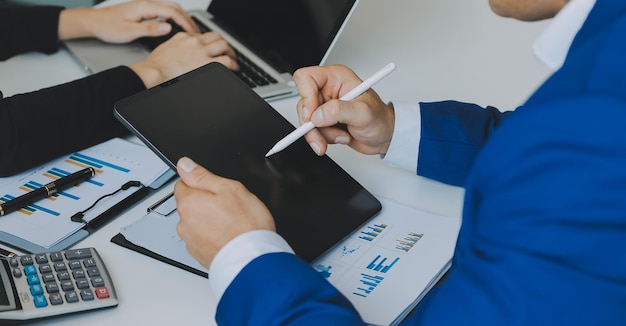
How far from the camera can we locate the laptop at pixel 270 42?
1311 mm

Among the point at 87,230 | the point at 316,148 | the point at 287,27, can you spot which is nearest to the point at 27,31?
the point at 287,27

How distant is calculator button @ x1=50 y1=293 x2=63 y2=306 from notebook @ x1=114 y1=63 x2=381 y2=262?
0.66 feet

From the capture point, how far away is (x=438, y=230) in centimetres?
99

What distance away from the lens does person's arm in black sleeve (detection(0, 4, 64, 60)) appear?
1362 mm

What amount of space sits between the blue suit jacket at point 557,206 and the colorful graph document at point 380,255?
0.65ft

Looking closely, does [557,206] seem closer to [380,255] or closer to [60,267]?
[380,255]

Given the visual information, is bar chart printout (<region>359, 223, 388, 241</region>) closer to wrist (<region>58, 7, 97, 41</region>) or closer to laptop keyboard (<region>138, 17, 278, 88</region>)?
laptop keyboard (<region>138, 17, 278, 88</region>)

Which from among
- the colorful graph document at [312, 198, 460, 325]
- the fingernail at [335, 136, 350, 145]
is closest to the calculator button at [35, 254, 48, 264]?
the colorful graph document at [312, 198, 460, 325]

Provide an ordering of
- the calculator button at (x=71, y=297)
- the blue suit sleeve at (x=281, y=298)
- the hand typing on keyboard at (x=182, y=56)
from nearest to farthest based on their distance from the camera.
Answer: the blue suit sleeve at (x=281, y=298) < the calculator button at (x=71, y=297) < the hand typing on keyboard at (x=182, y=56)

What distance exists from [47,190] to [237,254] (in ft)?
1.19

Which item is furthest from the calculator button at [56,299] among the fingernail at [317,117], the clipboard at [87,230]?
the fingernail at [317,117]

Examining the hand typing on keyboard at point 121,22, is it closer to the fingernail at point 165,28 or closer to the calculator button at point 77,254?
the fingernail at point 165,28

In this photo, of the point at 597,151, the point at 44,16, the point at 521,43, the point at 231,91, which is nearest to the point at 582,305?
the point at 597,151

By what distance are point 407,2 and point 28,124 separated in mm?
864
